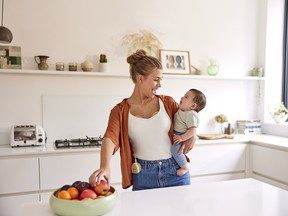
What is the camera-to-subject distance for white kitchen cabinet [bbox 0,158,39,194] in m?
2.50

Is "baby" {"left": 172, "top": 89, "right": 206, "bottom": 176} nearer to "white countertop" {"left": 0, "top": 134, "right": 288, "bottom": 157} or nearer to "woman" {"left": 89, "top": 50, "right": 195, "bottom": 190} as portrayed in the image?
"woman" {"left": 89, "top": 50, "right": 195, "bottom": 190}

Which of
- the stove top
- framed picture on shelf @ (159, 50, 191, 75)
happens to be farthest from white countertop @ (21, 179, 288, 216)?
framed picture on shelf @ (159, 50, 191, 75)


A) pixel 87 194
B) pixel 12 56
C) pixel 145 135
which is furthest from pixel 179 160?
pixel 12 56

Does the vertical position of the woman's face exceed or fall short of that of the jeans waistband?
it exceeds it

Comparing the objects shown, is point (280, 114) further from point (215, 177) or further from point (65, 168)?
point (65, 168)

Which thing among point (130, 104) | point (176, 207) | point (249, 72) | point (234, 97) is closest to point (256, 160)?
point (234, 97)

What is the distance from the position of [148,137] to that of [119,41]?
1960 mm

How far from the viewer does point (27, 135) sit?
2836 mm

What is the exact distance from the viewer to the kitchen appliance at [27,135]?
9.20 ft

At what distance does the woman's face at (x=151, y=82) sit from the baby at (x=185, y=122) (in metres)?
0.22

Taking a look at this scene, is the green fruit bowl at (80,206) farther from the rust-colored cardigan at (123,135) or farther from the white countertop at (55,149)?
the white countertop at (55,149)

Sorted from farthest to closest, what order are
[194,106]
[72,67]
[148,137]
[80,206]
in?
[72,67] → [194,106] → [148,137] → [80,206]

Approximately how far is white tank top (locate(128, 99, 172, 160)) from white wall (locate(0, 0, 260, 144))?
1711 mm

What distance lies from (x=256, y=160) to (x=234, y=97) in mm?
981
